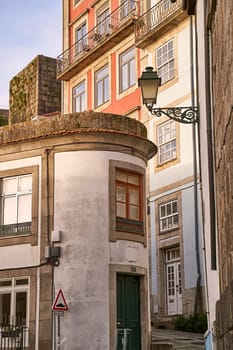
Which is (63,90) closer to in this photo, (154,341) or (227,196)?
(154,341)

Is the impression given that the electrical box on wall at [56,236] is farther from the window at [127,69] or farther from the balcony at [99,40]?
the balcony at [99,40]

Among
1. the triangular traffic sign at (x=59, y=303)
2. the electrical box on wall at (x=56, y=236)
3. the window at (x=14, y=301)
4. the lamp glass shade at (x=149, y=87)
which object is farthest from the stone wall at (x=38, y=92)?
the lamp glass shade at (x=149, y=87)

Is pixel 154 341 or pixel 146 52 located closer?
pixel 154 341

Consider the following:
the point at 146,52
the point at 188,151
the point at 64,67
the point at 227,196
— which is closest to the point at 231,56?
the point at 227,196

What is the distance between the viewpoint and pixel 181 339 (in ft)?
62.3

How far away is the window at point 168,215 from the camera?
25.4 metres

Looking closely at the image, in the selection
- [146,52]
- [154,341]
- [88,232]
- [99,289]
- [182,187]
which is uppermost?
[146,52]

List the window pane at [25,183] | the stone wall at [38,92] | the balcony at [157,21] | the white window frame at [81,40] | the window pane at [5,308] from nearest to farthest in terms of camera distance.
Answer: the window pane at [5,308] → the window pane at [25,183] → the balcony at [157,21] → the white window frame at [81,40] → the stone wall at [38,92]

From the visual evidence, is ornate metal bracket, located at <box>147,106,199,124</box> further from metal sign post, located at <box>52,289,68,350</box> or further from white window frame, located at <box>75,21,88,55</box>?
white window frame, located at <box>75,21,88,55</box>

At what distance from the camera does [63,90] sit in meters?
35.0

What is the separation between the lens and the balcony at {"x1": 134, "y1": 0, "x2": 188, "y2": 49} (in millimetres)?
26391

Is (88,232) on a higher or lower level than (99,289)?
higher

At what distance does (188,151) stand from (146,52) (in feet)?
18.6

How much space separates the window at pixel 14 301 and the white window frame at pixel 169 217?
879cm
